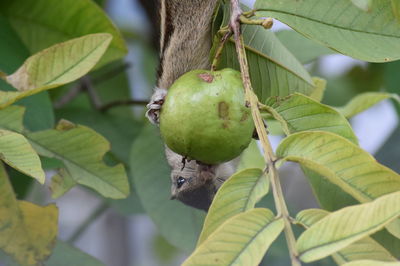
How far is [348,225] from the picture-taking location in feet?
3.02

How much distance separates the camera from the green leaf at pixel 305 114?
3.94 ft

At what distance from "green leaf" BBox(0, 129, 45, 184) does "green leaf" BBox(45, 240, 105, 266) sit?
1.05ft

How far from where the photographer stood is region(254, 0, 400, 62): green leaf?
121cm

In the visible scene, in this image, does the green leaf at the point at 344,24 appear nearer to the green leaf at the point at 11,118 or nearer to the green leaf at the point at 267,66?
the green leaf at the point at 267,66

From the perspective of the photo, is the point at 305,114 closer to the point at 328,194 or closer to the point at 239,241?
the point at 328,194

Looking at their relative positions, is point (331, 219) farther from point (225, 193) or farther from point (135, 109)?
point (135, 109)

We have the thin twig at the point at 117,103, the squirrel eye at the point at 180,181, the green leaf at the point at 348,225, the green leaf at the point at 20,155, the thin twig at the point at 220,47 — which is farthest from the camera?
the thin twig at the point at 117,103

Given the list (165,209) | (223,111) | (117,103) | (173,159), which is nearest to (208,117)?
(223,111)

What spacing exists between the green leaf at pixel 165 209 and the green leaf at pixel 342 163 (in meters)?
0.80

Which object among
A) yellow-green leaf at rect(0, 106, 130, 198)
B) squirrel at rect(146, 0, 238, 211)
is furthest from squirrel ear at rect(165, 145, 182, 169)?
yellow-green leaf at rect(0, 106, 130, 198)

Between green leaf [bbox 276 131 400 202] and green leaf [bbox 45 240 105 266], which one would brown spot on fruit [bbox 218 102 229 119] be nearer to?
A: green leaf [bbox 276 131 400 202]

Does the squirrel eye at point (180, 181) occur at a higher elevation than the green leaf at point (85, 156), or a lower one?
lower

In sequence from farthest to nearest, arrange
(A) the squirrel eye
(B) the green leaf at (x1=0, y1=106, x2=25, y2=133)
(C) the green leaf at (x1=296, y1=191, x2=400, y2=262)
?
(A) the squirrel eye, (B) the green leaf at (x1=0, y1=106, x2=25, y2=133), (C) the green leaf at (x1=296, y1=191, x2=400, y2=262)

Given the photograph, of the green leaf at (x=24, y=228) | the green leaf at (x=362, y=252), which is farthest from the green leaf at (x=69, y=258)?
the green leaf at (x=362, y=252)
